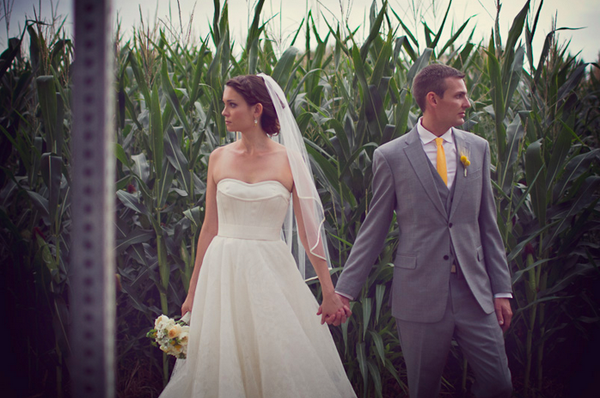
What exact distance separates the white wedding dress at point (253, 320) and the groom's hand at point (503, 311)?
2.34 ft

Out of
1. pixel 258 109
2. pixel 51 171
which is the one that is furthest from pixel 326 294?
pixel 51 171

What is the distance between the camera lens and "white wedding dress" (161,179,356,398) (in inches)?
70.9

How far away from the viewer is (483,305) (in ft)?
5.45

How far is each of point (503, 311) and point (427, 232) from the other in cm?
44

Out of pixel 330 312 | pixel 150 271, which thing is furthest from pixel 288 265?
pixel 150 271

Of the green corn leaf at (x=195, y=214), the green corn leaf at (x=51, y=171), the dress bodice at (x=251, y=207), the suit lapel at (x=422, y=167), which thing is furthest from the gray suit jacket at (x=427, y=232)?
the green corn leaf at (x=51, y=171)

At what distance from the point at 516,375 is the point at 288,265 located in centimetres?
170

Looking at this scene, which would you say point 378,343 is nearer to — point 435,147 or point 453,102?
point 435,147

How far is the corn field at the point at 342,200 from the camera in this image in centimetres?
236

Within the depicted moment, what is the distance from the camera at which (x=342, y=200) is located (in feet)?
7.96

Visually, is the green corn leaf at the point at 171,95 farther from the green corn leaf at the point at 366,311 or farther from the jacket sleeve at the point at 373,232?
the green corn leaf at the point at 366,311

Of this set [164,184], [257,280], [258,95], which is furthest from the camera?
[164,184]

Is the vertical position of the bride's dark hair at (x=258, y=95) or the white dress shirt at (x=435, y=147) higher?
the bride's dark hair at (x=258, y=95)

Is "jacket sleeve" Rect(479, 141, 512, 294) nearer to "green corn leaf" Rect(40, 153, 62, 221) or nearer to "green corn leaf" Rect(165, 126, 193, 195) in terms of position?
"green corn leaf" Rect(165, 126, 193, 195)
